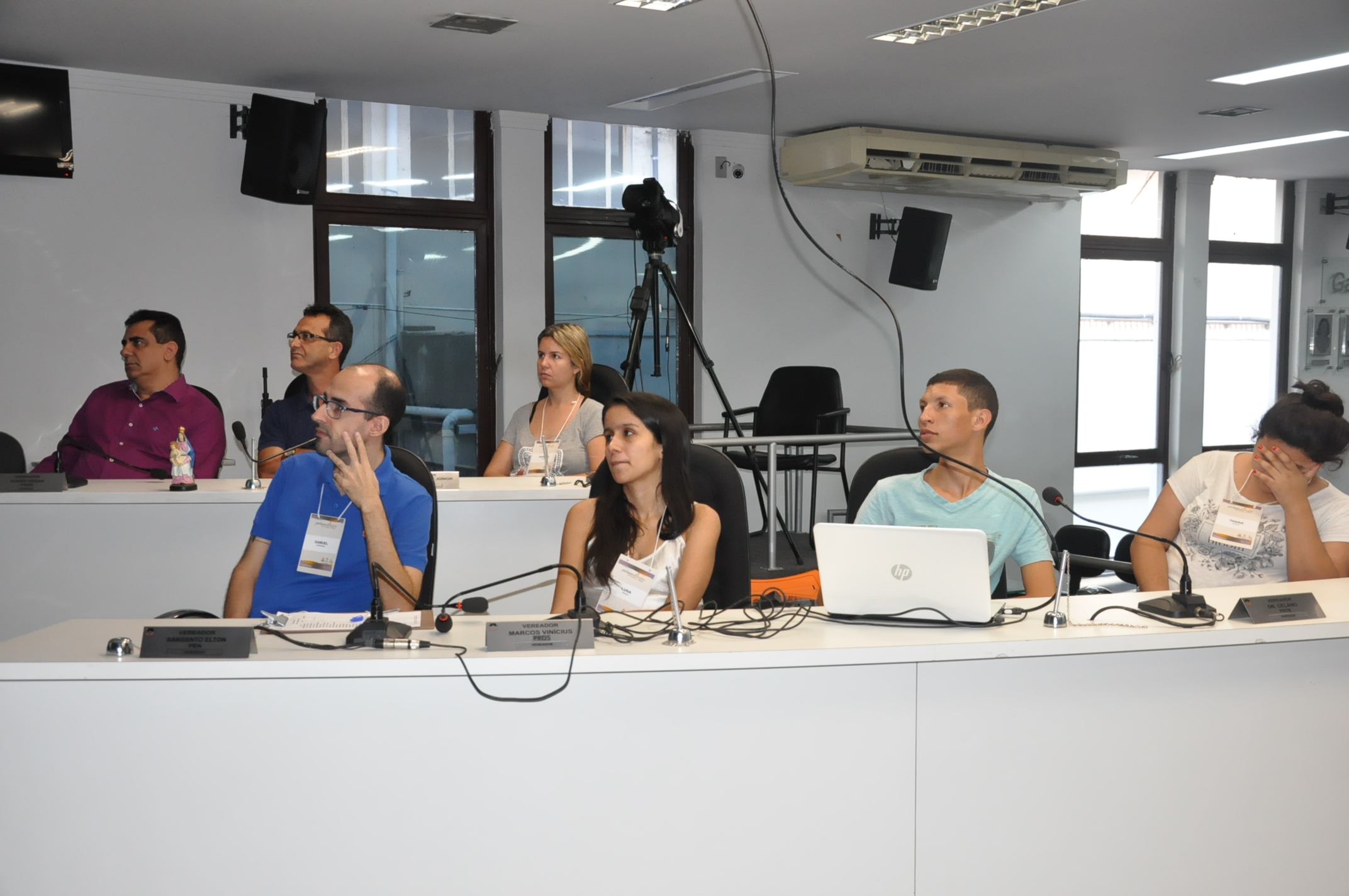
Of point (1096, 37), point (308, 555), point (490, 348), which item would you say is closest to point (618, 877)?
point (308, 555)

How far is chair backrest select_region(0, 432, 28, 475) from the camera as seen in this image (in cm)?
386

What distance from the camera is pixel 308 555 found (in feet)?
7.93

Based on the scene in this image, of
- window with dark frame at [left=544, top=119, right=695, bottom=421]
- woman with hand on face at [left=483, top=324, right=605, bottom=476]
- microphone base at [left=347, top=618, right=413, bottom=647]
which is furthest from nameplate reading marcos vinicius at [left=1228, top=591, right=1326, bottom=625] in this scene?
window with dark frame at [left=544, top=119, right=695, bottom=421]

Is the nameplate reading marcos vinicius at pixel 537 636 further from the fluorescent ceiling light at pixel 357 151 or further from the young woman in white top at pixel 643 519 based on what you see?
the fluorescent ceiling light at pixel 357 151

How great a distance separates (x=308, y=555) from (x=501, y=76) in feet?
11.5

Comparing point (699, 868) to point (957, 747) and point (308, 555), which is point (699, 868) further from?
point (308, 555)

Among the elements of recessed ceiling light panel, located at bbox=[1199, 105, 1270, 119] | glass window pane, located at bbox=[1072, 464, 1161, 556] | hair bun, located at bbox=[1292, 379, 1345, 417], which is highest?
recessed ceiling light panel, located at bbox=[1199, 105, 1270, 119]

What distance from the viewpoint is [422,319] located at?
6.23m

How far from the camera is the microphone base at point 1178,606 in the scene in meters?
2.08

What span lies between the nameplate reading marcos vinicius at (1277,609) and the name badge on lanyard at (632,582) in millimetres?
1172

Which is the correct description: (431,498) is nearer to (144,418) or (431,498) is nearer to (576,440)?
(576,440)

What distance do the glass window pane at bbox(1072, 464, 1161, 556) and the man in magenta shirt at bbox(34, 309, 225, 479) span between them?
6.28 m

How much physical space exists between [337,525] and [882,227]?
A: 18.2 ft

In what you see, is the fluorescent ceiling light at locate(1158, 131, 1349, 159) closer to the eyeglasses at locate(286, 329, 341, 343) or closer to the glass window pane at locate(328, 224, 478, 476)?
the glass window pane at locate(328, 224, 478, 476)
